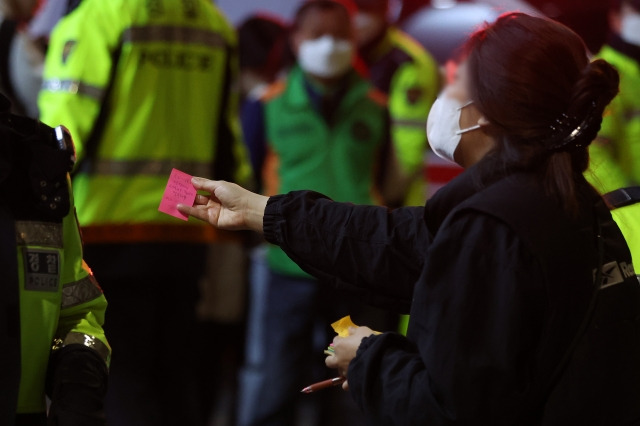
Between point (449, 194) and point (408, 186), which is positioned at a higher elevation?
point (449, 194)

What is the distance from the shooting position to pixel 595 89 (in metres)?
2.08

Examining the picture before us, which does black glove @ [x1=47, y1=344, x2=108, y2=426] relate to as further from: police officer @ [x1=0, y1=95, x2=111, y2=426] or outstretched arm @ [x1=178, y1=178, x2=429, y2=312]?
outstretched arm @ [x1=178, y1=178, x2=429, y2=312]

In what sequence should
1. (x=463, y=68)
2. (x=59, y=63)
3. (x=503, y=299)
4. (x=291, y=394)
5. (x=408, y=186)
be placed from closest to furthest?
(x=503, y=299), (x=463, y=68), (x=59, y=63), (x=291, y=394), (x=408, y=186)

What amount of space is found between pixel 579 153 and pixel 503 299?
1.33 ft

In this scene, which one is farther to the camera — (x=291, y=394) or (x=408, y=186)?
(x=408, y=186)

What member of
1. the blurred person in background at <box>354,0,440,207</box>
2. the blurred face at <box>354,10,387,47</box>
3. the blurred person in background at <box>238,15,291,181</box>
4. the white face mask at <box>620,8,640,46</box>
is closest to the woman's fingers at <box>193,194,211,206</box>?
the blurred person in background at <box>354,0,440,207</box>

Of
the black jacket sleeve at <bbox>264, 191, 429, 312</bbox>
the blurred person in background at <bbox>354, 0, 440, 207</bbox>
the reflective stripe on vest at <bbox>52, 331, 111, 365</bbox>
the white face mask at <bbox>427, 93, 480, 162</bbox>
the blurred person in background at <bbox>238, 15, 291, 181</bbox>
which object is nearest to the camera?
the reflective stripe on vest at <bbox>52, 331, 111, 365</bbox>

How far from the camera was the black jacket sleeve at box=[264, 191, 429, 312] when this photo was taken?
8.14 feet

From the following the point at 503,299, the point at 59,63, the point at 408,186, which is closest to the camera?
the point at 503,299

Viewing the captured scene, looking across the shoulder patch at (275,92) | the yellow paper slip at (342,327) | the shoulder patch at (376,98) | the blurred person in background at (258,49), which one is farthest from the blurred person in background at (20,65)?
the blurred person in background at (258,49)

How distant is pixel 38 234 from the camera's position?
2182mm

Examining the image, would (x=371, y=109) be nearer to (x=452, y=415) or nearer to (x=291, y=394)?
(x=291, y=394)

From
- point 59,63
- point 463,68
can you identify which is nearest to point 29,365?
point 463,68

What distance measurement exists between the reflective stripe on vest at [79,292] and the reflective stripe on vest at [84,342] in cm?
6
